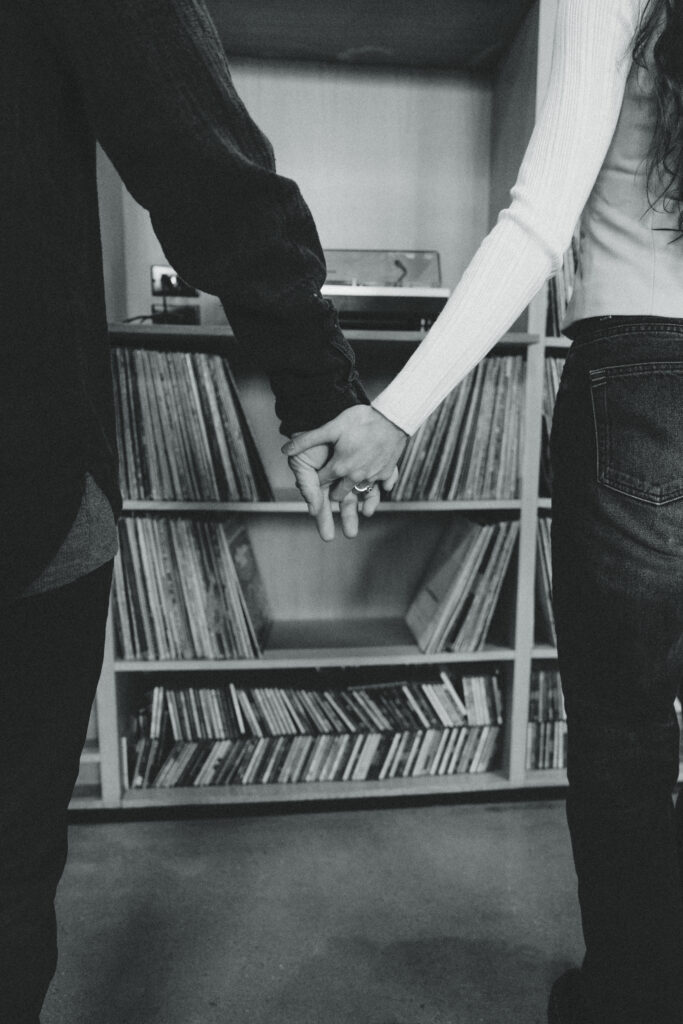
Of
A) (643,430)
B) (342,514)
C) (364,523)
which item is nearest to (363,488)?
(342,514)

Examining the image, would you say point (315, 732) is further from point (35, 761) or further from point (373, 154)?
point (373, 154)

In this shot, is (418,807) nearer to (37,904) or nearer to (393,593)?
(393,593)

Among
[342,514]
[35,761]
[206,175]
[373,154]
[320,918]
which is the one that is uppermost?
[373,154]

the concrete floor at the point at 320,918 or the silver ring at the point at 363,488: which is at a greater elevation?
the silver ring at the point at 363,488

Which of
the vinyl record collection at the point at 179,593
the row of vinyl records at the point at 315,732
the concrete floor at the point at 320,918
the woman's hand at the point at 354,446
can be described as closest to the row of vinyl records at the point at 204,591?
the vinyl record collection at the point at 179,593

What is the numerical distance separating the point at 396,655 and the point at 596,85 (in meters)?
1.13

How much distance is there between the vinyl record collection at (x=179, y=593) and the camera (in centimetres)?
150

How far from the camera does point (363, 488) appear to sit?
849mm

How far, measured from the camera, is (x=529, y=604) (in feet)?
5.10

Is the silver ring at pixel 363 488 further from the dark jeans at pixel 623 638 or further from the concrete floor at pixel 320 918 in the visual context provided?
the concrete floor at pixel 320 918

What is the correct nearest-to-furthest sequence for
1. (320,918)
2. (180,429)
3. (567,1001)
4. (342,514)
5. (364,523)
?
(342,514), (567,1001), (320,918), (180,429), (364,523)

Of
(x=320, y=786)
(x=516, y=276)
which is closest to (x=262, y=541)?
(x=320, y=786)

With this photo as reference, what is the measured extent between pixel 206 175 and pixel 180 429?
95 centimetres

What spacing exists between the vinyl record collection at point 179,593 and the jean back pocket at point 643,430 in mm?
943
